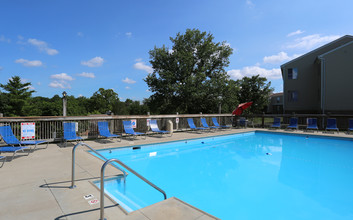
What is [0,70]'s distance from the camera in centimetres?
3259

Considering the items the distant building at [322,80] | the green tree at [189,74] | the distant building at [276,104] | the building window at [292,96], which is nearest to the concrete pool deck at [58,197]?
the green tree at [189,74]

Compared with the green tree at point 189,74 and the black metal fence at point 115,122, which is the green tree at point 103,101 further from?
the black metal fence at point 115,122

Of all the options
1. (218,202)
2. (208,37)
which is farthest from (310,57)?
(218,202)

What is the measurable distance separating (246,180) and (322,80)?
1570cm

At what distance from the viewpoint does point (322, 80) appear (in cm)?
1616

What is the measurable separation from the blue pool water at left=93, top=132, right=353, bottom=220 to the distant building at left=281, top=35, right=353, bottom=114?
327 inches

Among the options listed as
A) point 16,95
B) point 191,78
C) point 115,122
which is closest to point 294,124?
point 191,78

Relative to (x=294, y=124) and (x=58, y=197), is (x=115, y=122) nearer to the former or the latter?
(x=58, y=197)

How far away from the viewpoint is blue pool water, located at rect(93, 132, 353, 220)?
12.5 ft

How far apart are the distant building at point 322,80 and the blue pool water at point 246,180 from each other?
327 inches

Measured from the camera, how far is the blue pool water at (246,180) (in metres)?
3.80

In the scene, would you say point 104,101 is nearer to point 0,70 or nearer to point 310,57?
point 0,70

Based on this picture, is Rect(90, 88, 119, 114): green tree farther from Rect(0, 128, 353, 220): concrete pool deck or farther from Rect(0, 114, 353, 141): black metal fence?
Rect(0, 128, 353, 220): concrete pool deck

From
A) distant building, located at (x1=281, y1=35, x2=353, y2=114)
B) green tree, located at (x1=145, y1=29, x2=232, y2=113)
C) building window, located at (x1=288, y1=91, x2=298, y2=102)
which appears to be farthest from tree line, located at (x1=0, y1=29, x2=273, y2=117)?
distant building, located at (x1=281, y1=35, x2=353, y2=114)
